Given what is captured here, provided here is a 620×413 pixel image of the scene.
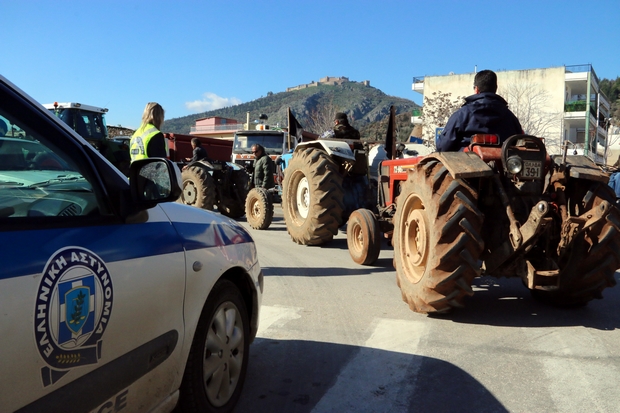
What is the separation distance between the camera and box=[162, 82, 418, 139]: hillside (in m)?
109

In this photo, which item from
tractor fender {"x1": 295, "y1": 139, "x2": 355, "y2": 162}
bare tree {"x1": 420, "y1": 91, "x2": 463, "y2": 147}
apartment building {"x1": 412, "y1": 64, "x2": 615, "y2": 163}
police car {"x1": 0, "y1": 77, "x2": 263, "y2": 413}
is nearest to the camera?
police car {"x1": 0, "y1": 77, "x2": 263, "y2": 413}

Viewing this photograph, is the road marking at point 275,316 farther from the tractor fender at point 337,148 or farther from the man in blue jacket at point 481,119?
the tractor fender at point 337,148

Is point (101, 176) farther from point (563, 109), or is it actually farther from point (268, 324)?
point (563, 109)

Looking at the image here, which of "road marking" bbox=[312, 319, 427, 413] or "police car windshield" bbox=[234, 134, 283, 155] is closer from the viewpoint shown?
"road marking" bbox=[312, 319, 427, 413]

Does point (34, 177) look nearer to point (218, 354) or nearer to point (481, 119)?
point (218, 354)

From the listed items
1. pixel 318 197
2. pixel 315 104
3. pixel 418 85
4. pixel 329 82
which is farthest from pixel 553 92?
pixel 329 82

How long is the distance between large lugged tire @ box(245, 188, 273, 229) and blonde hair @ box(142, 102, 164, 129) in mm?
5027

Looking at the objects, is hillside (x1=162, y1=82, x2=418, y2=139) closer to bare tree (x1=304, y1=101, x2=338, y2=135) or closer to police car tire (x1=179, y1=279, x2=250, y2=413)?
bare tree (x1=304, y1=101, x2=338, y2=135)

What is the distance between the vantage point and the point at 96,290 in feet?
6.29

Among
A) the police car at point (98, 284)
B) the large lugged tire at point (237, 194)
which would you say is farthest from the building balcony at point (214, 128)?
the police car at point (98, 284)

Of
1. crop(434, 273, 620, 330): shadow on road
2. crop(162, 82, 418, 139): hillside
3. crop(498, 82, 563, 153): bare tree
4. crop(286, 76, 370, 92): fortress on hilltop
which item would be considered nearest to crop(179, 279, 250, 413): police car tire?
crop(434, 273, 620, 330): shadow on road

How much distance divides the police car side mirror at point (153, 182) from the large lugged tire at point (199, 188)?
30.1 ft

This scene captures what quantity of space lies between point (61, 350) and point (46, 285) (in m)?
0.25

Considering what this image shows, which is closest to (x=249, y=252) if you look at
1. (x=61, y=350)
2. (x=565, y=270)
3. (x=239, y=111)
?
(x=61, y=350)
